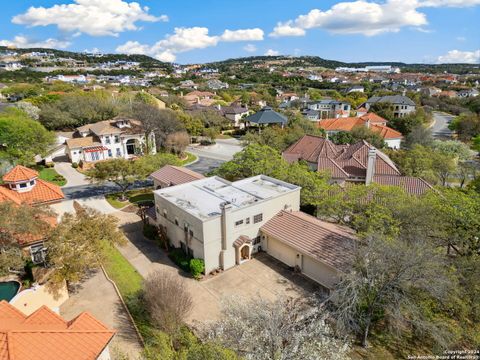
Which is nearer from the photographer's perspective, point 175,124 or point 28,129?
point 28,129

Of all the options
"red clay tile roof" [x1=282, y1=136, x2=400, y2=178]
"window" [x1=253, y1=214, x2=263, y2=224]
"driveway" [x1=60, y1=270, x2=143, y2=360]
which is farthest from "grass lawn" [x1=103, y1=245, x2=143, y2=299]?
"red clay tile roof" [x1=282, y1=136, x2=400, y2=178]

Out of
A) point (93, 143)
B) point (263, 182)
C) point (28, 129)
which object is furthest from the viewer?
point (93, 143)

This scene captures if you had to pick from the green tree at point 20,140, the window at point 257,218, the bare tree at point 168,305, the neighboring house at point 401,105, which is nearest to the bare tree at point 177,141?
the green tree at point 20,140

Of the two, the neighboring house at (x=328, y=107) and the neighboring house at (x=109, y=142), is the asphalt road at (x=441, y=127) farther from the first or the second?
the neighboring house at (x=109, y=142)

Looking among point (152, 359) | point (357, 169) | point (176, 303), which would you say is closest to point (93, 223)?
point (176, 303)

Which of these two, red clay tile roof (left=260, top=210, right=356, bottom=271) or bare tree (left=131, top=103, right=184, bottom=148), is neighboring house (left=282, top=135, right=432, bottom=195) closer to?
red clay tile roof (left=260, top=210, right=356, bottom=271)

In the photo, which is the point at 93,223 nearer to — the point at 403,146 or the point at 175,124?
the point at 175,124
